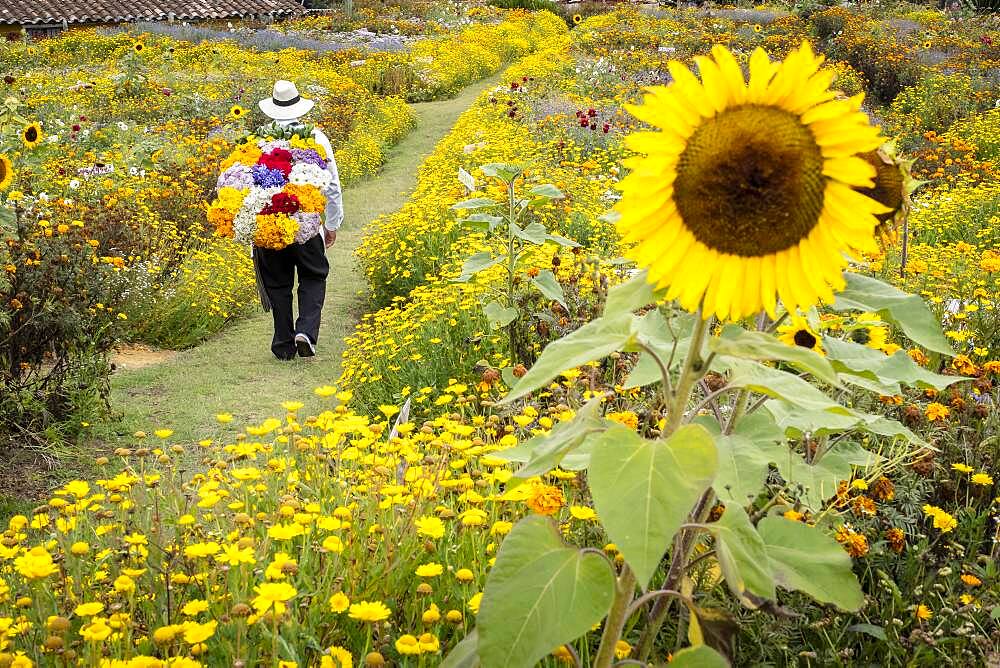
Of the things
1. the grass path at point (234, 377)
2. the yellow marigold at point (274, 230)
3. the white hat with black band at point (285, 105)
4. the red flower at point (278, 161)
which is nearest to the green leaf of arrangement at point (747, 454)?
the grass path at point (234, 377)

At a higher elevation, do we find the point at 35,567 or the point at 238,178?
the point at 35,567

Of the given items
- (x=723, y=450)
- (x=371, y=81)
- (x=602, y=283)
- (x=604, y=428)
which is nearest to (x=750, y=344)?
(x=604, y=428)

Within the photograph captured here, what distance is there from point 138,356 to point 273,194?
162cm

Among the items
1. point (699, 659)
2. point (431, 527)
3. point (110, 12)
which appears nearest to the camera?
point (699, 659)

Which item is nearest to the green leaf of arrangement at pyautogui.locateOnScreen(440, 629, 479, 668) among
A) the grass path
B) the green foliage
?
the grass path

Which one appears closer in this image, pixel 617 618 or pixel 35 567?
pixel 617 618

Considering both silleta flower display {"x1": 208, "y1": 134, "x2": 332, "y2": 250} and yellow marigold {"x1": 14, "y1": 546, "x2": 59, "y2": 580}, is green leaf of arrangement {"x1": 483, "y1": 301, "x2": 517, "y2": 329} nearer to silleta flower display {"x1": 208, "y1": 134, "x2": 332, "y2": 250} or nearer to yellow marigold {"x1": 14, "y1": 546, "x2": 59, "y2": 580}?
silleta flower display {"x1": 208, "y1": 134, "x2": 332, "y2": 250}

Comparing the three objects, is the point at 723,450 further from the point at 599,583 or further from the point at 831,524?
the point at 831,524

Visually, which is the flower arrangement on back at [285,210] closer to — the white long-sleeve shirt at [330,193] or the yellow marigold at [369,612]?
the white long-sleeve shirt at [330,193]

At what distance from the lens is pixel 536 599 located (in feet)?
4.36

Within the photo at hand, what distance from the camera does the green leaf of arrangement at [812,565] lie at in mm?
1466

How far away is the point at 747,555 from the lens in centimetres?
136

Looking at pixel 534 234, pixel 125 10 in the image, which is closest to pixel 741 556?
pixel 534 234

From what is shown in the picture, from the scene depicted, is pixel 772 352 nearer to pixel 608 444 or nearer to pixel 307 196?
pixel 608 444
